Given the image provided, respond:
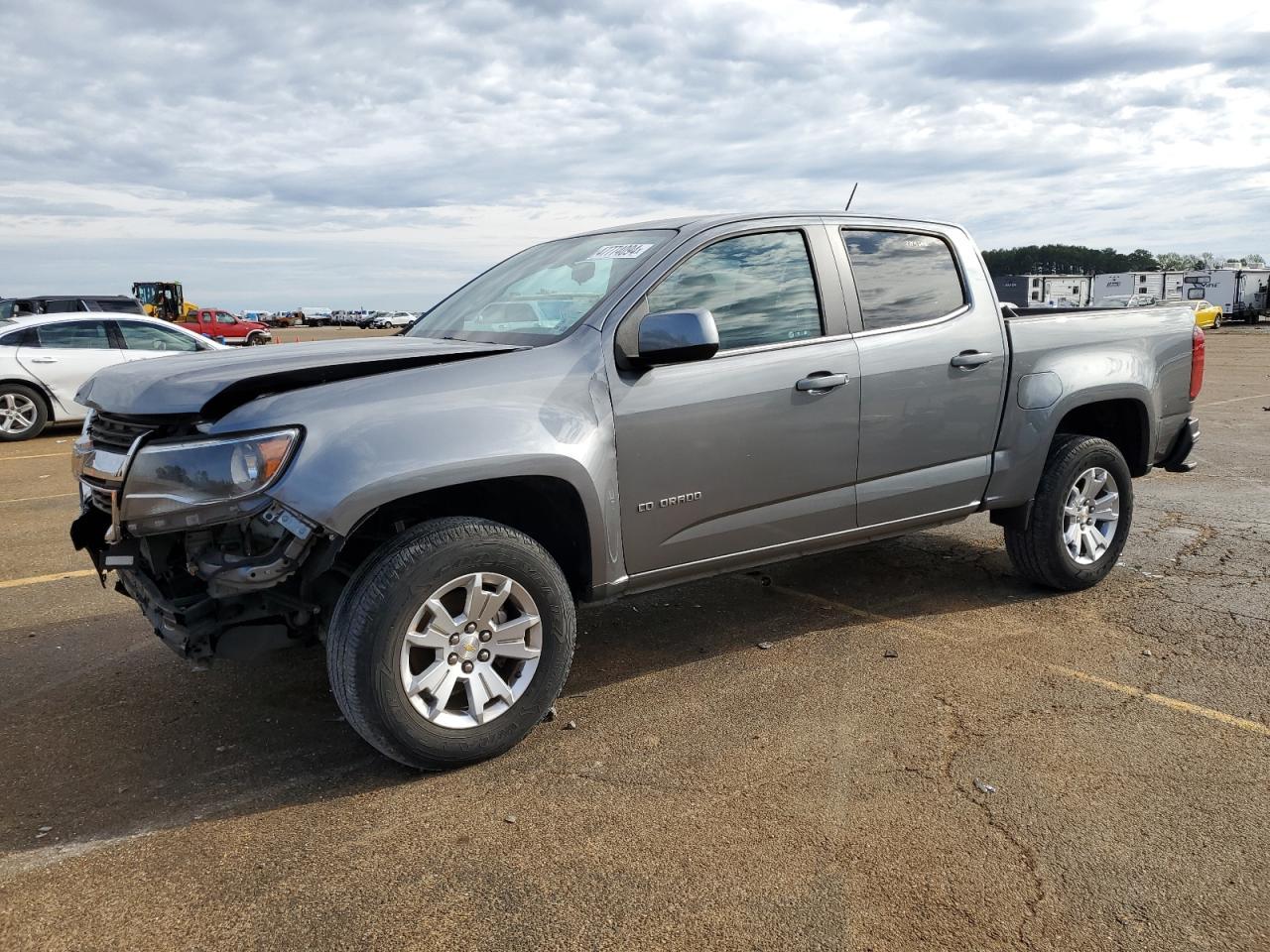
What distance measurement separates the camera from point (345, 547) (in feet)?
11.5

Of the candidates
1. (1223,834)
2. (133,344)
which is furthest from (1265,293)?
(1223,834)

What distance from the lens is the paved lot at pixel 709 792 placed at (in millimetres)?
2551

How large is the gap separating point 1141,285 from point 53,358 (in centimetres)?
4990

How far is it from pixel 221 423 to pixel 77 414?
1070cm

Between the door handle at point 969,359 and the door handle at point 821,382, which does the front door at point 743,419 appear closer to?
the door handle at point 821,382

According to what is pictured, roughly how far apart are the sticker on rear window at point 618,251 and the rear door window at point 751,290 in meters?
0.20

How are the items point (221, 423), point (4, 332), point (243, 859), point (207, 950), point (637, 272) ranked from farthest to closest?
point (4, 332) → point (637, 272) → point (221, 423) → point (243, 859) → point (207, 950)

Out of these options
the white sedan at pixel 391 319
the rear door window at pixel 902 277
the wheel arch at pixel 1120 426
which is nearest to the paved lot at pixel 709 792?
the wheel arch at pixel 1120 426

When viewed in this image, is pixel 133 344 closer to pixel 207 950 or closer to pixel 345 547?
pixel 345 547

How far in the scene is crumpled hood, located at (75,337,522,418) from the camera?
3.15m

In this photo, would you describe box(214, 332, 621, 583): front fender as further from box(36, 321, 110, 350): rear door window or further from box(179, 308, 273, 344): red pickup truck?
box(179, 308, 273, 344): red pickup truck

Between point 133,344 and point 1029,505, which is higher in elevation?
point 133,344

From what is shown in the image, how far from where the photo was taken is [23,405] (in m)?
11.6

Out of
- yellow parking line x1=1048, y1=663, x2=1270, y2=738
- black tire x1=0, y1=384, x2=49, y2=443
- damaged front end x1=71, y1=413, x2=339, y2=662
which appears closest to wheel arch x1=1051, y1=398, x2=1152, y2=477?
yellow parking line x1=1048, y1=663, x2=1270, y2=738
